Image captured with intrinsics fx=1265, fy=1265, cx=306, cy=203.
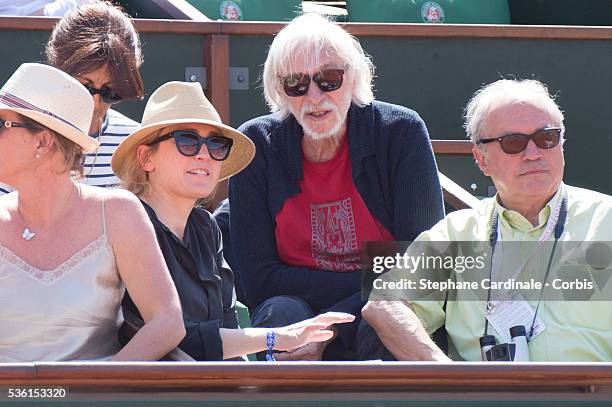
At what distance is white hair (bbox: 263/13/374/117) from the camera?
151 inches

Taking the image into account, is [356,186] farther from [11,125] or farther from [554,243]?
[11,125]

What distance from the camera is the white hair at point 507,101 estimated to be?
11.3ft

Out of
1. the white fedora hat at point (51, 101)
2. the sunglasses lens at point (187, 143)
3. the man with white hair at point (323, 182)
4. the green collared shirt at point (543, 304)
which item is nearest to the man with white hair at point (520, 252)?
the green collared shirt at point (543, 304)

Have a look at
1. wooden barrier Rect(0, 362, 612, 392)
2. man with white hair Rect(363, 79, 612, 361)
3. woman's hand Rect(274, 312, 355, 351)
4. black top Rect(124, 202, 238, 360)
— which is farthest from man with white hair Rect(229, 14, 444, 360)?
wooden barrier Rect(0, 362, 612, 392)

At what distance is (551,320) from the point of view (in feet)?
10.6

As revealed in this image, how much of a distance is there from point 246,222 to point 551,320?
1.05 m

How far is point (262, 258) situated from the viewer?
382 cm

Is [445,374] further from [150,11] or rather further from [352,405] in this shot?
[150,11]

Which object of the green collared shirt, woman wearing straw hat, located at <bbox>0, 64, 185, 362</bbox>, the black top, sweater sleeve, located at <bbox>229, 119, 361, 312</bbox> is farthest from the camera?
sweater sleeve, located at <bbox>229, 119, 361, 312</bbox>

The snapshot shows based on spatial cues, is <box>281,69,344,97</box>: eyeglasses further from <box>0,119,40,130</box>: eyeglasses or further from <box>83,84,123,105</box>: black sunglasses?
<box>0,119,40,130</box>: eyeglasses

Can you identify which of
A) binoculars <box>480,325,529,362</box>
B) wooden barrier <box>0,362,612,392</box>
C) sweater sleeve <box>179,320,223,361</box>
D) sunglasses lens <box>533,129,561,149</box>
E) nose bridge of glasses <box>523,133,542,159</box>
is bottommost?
binoculars <box>480,325,529,362</box>

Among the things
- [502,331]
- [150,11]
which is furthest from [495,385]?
[150,11]

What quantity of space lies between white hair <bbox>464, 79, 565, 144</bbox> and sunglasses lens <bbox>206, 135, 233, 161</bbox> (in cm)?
70

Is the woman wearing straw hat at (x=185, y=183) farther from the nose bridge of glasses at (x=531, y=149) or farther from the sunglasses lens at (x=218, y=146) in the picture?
the nose bridge of glasses at (x=531, y=149)
